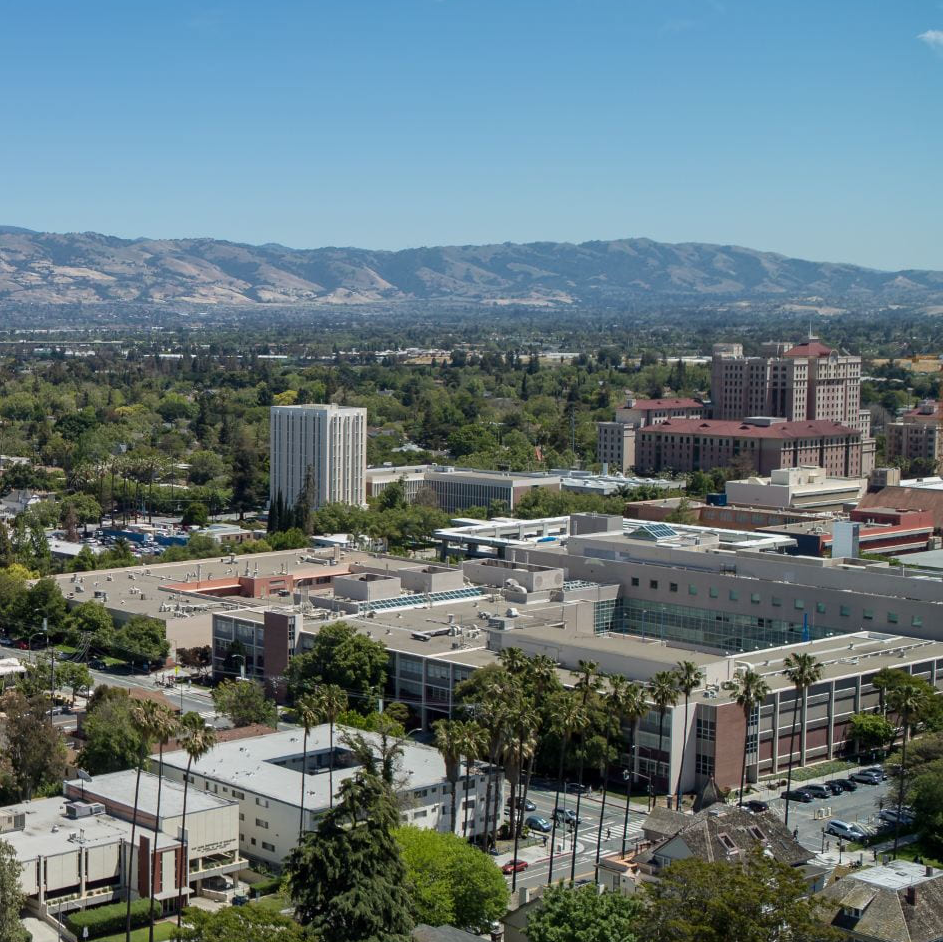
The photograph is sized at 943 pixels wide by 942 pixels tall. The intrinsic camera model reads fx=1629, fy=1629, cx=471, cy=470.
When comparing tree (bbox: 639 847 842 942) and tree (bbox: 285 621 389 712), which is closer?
tree (bbox: 639 847 842 942)

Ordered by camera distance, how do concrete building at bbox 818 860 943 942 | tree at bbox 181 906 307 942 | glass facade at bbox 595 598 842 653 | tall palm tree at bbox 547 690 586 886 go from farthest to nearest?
1. glass facade at bbox 595 598 842 653
2. tall palm tree at bbox 547 690 586 886
3. concrete building at bbox 818 860 943 942
4. tree at bbox 181 906 307 942

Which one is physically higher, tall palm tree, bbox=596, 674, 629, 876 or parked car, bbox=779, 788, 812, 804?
tall palm tree, bbox=596, 674, 629, 876

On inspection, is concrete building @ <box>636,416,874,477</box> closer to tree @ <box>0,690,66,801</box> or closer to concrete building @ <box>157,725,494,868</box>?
concrete building @ <box>157,725,494,868</box>

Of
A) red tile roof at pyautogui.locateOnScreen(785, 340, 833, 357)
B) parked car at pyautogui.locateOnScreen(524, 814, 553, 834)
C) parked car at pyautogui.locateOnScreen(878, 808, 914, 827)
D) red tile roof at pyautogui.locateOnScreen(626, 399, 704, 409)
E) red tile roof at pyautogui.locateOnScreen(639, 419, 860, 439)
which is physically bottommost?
parked car at pyautogui.locateOnScreen(524, 814, 553, 834)

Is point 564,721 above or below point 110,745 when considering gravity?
above

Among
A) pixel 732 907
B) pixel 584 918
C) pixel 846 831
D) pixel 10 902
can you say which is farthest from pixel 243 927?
pixel 846 831

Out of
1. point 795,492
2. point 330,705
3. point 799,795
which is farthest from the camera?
point 795,492

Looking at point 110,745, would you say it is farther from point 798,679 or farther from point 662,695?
point 798,679

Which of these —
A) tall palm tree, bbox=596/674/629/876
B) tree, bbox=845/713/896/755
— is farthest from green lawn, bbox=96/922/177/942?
tree, bbox=845/713/896/755
